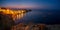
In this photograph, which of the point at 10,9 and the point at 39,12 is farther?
the point at 10,9

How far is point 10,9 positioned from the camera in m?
4.53

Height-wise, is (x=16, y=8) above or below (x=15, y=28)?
above

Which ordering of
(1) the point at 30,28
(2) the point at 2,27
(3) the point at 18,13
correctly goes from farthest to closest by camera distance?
(3) the point at 18,13 < (1) the point at 30,28 < (2) the point at 2,27

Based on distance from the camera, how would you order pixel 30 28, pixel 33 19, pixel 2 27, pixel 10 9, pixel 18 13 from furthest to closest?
pixel 18 13 → pixel 10 9 → pixel 33 19 → pixel 30 28 → pixel 2 27

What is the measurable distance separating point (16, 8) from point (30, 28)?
186cm

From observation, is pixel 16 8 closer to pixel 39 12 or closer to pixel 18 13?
pixel 18 13

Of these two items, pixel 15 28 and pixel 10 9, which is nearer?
pixel 15 28

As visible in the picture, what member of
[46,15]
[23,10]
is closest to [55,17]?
[46,15]

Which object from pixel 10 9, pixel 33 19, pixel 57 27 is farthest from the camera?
pixel 10 9

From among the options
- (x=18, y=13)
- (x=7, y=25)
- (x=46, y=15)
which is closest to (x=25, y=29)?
(x=7, y=25)

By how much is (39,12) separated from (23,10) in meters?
0.78

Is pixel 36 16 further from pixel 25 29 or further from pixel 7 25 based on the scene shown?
pixel 7 25

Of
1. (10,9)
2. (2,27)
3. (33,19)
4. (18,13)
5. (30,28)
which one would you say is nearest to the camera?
(2,27)

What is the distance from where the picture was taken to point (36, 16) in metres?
4.22
